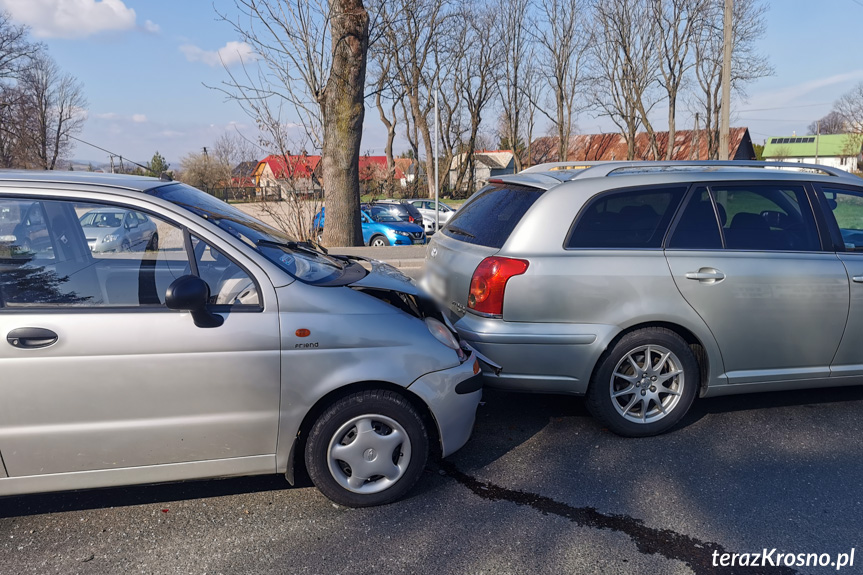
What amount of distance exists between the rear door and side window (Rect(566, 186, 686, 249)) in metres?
0.39

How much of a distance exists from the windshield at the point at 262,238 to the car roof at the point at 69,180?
11cm

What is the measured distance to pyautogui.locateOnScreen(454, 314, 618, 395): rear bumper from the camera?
3938 mm

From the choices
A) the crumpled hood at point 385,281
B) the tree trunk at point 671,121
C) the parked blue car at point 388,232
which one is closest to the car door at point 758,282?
the crumpled hood at point 385,281

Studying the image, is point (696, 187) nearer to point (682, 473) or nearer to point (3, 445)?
point (682, 473)

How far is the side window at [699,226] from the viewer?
4.14 meters

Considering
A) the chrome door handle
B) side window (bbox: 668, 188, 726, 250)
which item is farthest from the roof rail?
the chrome door handle

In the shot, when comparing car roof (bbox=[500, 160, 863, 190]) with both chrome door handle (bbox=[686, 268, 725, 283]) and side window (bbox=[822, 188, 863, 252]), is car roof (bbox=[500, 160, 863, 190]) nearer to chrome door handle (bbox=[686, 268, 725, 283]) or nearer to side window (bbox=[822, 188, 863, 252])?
side window (bbox=[822, 188, 863, 252])

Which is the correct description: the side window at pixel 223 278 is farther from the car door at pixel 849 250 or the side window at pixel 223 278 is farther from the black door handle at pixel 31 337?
the car door at pixel 849 250

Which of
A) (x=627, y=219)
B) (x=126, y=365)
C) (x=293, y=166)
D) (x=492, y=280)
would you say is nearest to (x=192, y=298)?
(x=126, y=365)

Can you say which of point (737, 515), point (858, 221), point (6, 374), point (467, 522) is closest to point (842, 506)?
point (737, 515)

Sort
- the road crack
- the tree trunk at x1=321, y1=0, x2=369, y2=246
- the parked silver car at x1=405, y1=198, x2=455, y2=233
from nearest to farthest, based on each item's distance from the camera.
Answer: the road crack
the tree trunk at x1=321, y1=0, x2=369, y2=246
the parked silver car at x1=405, y1=198, x2=455, y2=233

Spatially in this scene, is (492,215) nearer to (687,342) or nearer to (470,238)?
(470,238)

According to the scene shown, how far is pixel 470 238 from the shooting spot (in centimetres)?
452

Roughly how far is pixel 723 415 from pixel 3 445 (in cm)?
448
